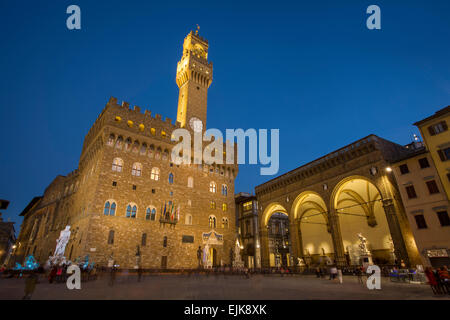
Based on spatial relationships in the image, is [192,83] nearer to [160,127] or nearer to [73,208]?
[160,127]

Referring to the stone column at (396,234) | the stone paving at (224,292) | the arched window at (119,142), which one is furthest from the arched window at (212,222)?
the stone column at (396,234)

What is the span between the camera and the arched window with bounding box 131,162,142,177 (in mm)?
28445

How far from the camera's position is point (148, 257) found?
2633 cm

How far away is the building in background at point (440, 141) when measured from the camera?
1766 cm

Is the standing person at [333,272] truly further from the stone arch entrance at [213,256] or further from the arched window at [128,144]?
the arched window at [128,144]

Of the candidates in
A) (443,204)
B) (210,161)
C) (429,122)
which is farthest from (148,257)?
(429,122)

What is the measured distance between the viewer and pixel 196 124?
36.7m

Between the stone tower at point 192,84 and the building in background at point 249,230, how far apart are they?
46.0 feet

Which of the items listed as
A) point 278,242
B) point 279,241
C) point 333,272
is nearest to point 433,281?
point 333,272

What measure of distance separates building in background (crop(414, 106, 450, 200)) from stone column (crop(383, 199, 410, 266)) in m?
3.62

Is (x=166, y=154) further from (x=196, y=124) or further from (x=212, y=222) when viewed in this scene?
(x=212, y=222)

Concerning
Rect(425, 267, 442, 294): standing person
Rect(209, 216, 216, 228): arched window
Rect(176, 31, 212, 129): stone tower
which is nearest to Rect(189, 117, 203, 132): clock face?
Rect(176, 31, 212, 129): stone tower

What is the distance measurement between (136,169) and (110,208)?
543 cm
